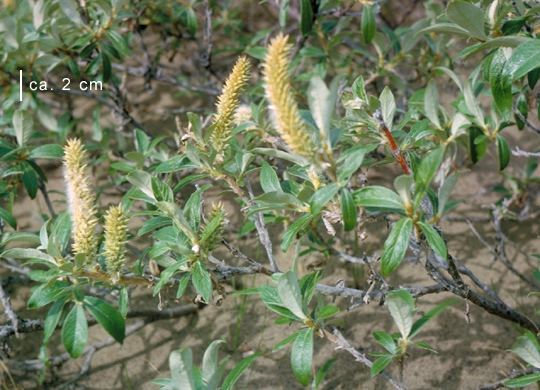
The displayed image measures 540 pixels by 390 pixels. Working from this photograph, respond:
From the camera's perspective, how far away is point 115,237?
1.23 metres

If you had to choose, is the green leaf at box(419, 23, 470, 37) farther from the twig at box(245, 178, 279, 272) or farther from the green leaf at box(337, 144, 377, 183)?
the twig at box(245, 178, 279, 272)

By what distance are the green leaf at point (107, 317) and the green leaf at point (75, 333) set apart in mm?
23

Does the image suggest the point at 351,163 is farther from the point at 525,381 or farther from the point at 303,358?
the point at 525,381

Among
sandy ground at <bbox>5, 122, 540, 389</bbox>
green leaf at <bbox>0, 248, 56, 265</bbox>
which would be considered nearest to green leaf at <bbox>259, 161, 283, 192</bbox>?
green leaf at <bbox>0, 248, 56, 265</bbox>

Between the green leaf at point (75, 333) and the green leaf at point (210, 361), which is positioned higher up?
the green leaf at point (75, 333)

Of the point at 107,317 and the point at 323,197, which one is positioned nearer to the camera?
the point at 323,197

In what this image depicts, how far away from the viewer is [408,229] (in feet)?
3.83

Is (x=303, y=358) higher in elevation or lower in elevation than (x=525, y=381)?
higher

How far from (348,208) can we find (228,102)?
0.32 meters

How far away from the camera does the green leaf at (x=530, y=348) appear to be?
1.43 metres

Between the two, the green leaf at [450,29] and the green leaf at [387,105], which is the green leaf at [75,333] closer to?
the green leaf at [387,105]

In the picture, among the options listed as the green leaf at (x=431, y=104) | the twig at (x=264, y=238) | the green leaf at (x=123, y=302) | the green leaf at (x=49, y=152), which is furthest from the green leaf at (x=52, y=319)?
the green leaf at (x=431, y=104)

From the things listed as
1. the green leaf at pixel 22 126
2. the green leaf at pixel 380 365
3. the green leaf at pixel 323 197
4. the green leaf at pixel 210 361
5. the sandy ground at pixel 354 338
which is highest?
the green leaf at pixel 22 126

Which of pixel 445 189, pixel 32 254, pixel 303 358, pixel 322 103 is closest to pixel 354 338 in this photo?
pixel 303 358
